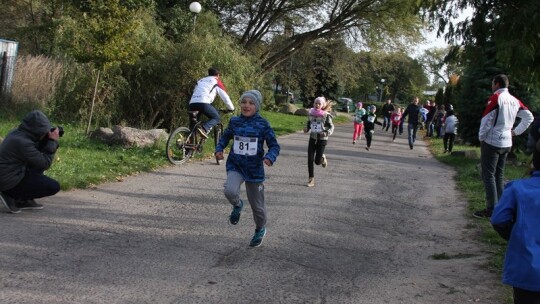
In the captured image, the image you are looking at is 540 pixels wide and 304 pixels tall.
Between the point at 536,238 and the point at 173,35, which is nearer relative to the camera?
the point at 536,238

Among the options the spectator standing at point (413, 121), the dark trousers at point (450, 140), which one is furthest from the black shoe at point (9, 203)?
the spectator standing at point (413, 121)

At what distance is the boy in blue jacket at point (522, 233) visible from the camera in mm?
3158

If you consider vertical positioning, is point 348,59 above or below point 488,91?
above

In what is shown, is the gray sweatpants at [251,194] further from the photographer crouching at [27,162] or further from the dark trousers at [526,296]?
the dark trousers at [526,296]

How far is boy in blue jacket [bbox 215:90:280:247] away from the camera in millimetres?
5898

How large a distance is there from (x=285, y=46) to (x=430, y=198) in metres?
25.0

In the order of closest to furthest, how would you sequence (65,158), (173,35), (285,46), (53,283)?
(53,283)
(65,158)
(173,35)
(285,46)

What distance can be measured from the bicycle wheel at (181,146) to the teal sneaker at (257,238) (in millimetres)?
5267

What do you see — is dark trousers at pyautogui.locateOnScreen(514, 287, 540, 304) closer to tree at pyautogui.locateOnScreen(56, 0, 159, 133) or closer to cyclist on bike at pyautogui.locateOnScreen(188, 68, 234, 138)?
cyclist on bike at pyautogui.locateOnScreen(188, 68, 234, 138)

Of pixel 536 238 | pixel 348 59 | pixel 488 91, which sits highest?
pixel 348 59

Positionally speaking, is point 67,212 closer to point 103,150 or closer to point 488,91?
point 103,150

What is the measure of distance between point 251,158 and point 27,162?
249 centimetres

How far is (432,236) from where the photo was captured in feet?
22.5

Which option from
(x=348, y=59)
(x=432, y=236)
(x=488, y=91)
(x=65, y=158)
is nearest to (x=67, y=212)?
(x=65, y=158)
